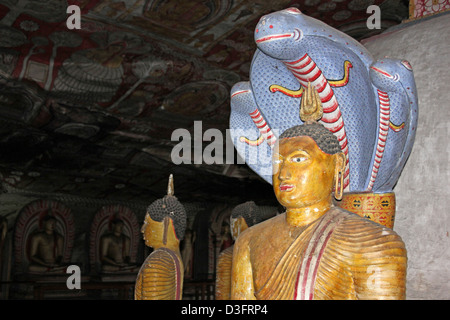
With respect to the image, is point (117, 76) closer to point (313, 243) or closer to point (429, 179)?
point (429, 179)

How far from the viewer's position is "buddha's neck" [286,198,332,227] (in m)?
2.26

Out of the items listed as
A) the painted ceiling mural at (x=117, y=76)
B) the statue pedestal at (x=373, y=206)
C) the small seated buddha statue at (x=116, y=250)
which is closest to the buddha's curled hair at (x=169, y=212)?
the statue pedestal at (x=373, y=206)

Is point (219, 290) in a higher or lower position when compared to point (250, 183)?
lower

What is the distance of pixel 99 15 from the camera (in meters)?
5.69

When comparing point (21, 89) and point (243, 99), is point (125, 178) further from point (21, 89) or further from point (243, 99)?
point (243, 99)

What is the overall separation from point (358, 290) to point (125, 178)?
29.0 ft

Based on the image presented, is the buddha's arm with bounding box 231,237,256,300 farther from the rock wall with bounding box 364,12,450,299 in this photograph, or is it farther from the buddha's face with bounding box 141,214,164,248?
the rock wall with bounding box 364,12,450,299

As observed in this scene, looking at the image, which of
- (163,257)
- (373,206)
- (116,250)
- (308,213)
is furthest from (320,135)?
(116,250)

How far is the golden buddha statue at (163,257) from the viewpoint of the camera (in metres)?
3.66

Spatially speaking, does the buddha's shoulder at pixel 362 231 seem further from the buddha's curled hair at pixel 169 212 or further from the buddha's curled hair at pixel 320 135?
the buddha's curled hair at pixel 169 212

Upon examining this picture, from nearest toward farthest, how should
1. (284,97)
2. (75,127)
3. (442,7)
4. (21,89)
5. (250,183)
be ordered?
(284,97) → (442,7) → (21,89) → (75,127) → (250,183)

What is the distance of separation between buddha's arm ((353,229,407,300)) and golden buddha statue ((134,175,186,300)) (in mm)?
2020

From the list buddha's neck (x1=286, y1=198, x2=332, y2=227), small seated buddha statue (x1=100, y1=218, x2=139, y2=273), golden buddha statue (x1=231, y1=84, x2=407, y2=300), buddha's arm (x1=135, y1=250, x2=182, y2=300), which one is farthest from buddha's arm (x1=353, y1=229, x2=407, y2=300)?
small seated buddha statue (x1=100, y1=218, x2=139, y2=273)
